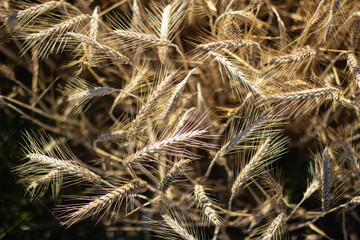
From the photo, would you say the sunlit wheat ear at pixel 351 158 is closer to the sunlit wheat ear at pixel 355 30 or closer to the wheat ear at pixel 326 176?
the wheat ear at pixel 326 176

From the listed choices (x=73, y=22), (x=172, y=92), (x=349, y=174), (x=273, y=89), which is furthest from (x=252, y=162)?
(x=73, y=22)

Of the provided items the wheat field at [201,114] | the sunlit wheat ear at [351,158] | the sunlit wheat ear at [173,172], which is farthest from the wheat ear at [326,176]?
the sunlit wheat ear at [173,172]

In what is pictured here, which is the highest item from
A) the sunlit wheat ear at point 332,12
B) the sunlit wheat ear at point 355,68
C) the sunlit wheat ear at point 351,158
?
the sunlit wheat ear at point 332,12

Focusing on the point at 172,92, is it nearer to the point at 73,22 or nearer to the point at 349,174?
the point at 73,22

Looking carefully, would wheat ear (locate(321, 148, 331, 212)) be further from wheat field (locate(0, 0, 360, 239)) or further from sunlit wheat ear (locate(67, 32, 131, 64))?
sunlit wheat ear (locate(67, 32, 131, 64))

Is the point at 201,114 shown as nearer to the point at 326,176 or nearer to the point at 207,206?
the point at 207,206

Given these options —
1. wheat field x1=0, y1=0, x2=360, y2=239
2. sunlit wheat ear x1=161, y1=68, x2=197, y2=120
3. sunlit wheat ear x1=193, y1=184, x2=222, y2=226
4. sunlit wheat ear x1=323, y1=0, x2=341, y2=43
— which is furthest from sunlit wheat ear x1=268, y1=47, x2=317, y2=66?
sunlit wheat ear x1=193, y1=184, x2=222, y2=226

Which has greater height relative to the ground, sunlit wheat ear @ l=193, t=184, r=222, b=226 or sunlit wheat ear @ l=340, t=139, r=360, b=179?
sunlit wheat ear @ l=340, t=139, r=360, b=179

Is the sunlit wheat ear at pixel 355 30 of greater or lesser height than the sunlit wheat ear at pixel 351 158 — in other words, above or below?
above
